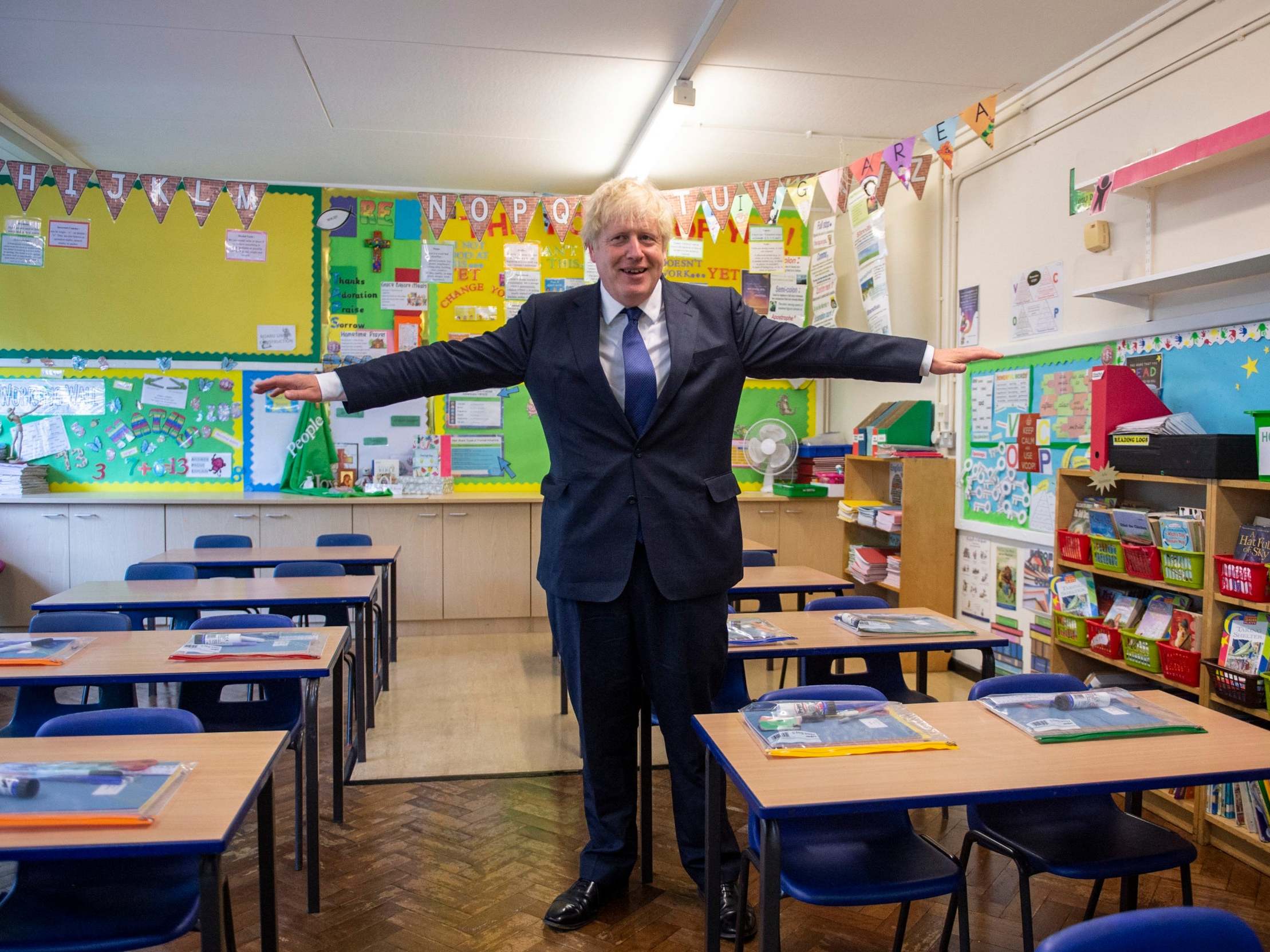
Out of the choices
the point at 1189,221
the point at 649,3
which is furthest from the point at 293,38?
the point at 1189,221

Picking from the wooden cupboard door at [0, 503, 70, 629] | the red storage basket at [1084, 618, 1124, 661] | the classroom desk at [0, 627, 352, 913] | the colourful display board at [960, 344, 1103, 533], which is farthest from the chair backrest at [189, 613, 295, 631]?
the wooden cupboard door at [0, 503, 70, 629]

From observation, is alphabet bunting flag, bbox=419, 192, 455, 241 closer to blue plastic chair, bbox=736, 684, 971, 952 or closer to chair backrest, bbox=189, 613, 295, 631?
chair backrest, bbox=189, 613, 295, 631

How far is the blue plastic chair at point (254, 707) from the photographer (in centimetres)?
275

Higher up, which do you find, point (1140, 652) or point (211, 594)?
point (211, 594)

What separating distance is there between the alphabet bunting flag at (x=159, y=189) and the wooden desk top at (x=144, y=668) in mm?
4082

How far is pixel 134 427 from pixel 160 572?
8.14 feet

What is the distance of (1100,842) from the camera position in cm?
193

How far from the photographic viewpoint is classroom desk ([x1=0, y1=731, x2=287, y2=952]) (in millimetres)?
1323

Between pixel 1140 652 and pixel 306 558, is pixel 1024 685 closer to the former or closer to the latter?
pixel 1140 652

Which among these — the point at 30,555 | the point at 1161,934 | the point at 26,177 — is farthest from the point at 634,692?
the point at 26,177

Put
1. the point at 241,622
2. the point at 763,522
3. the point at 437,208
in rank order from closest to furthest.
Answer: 1. the point at 241,622
2. the point at 437,208
3. the point at 763,522

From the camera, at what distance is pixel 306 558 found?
438 cm

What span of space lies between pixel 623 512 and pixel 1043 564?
286 centimetres

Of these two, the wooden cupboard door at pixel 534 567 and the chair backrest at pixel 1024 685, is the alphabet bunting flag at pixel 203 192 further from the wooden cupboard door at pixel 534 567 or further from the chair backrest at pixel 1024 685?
the chair backrest at pixel 1024 685
